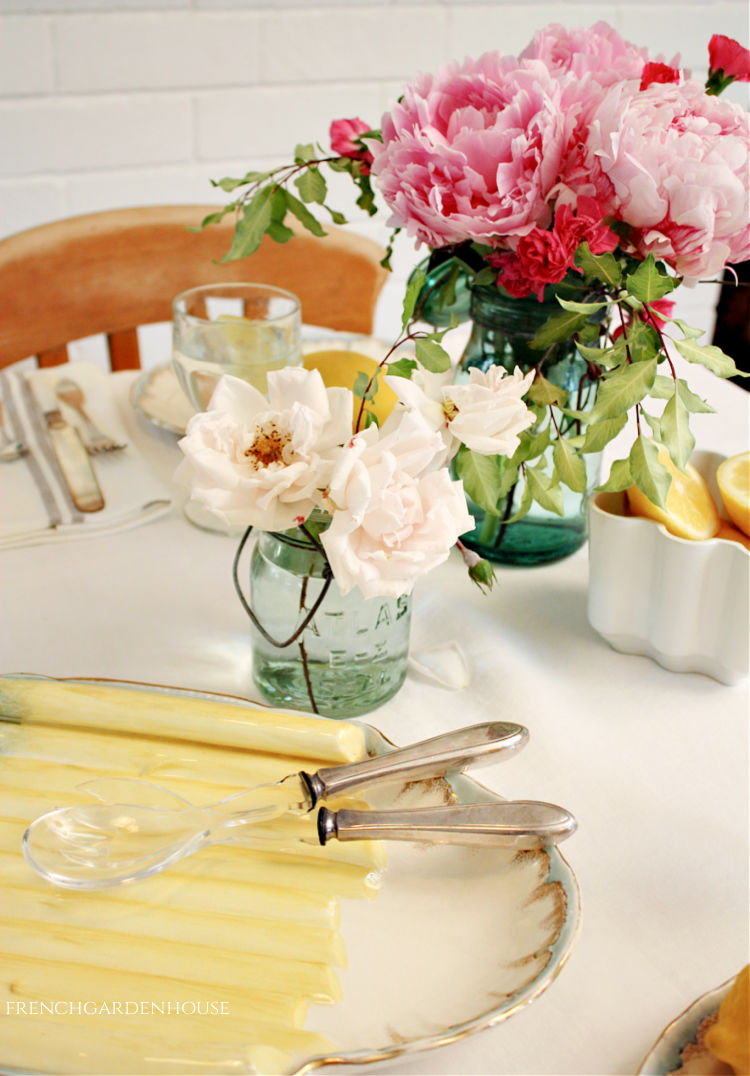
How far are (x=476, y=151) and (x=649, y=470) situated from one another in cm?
17

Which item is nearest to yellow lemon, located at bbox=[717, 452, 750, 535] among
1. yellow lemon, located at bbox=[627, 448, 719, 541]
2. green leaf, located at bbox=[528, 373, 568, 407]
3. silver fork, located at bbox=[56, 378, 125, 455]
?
yellow lemon, located at bbox=[627, 448, 719, 541]

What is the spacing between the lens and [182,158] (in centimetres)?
146

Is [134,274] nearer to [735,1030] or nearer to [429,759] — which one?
[429,759]

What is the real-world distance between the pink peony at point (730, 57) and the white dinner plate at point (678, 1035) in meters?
0.45

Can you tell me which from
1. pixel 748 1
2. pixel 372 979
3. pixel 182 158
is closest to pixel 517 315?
pixel 372 979

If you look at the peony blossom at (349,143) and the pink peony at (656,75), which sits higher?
the pink peony at (656,75)

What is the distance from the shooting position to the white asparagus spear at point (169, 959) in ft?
1.18

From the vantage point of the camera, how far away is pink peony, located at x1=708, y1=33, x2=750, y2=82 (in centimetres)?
52

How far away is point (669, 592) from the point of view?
55cm

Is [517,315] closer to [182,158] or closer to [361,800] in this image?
[361,800]

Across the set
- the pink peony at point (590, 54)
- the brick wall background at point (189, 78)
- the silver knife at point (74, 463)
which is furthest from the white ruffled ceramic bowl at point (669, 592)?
the brick wall background at point (189, 78)

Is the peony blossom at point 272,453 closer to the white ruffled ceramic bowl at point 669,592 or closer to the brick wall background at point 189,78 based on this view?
the white ruffled ceramic bowl at point 669,592

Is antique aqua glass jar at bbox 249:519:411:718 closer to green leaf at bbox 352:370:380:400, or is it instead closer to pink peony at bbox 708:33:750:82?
green leaf at bbox 352:370:380:400

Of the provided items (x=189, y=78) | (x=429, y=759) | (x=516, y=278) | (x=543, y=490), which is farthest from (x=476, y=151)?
(x=189, y=78)
